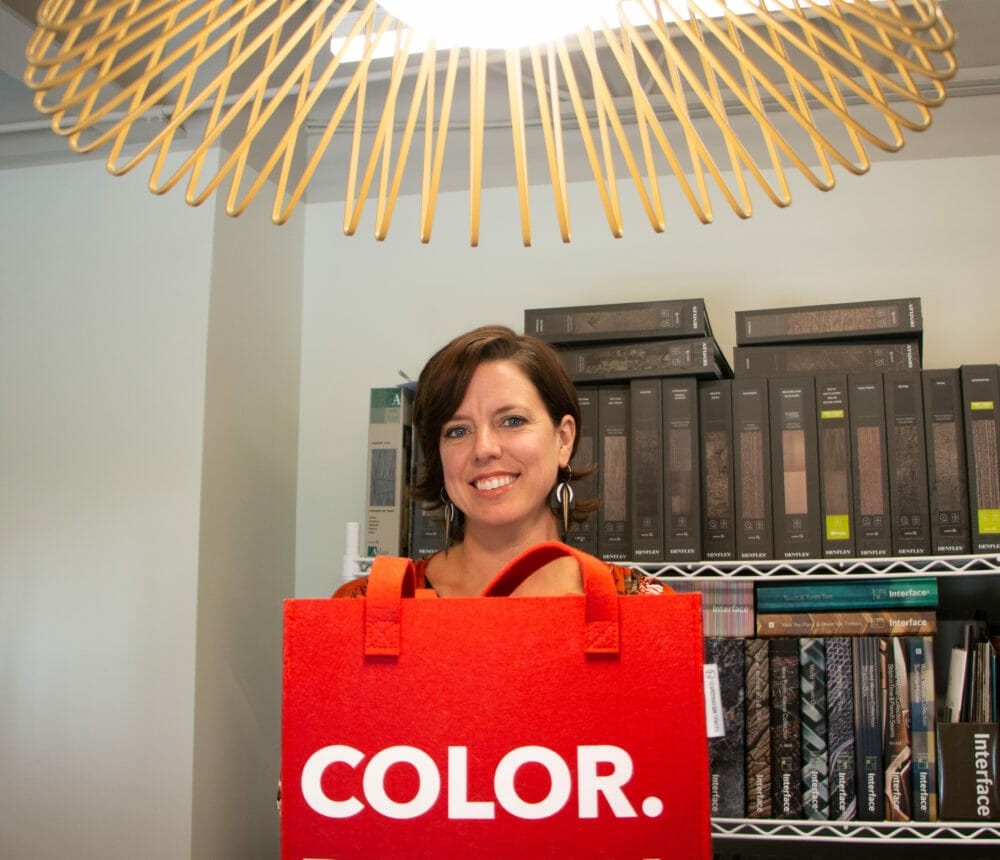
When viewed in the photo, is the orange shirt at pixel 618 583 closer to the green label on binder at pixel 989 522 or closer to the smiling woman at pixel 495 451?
the smiling woman at pixel 495 451

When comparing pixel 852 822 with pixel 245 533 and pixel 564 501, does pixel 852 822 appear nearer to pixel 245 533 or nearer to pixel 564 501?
pixel 564 501

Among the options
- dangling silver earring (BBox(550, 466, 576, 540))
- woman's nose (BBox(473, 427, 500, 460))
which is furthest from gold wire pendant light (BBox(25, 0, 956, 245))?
dangling silver earring (BBox(550, 466, 576, 540))

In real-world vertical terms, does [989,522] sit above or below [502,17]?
below

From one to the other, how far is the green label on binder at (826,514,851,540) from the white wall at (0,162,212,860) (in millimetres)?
1172

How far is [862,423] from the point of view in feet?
5.84

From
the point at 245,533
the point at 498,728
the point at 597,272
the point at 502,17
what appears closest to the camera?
the point at 502,17

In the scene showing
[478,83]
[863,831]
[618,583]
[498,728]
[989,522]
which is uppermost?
[478,83]

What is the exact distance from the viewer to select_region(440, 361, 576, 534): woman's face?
132 centimetres

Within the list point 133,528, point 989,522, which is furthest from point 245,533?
point 989,522

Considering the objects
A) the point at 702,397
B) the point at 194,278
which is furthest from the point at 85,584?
the point at 702,397

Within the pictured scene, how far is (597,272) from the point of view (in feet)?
7.66

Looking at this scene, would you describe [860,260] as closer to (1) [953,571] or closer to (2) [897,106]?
(2) [897,106]

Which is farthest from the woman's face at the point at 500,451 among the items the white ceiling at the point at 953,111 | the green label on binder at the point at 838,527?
the white ceiling at the point at 953,111

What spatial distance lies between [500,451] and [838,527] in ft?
2.40
